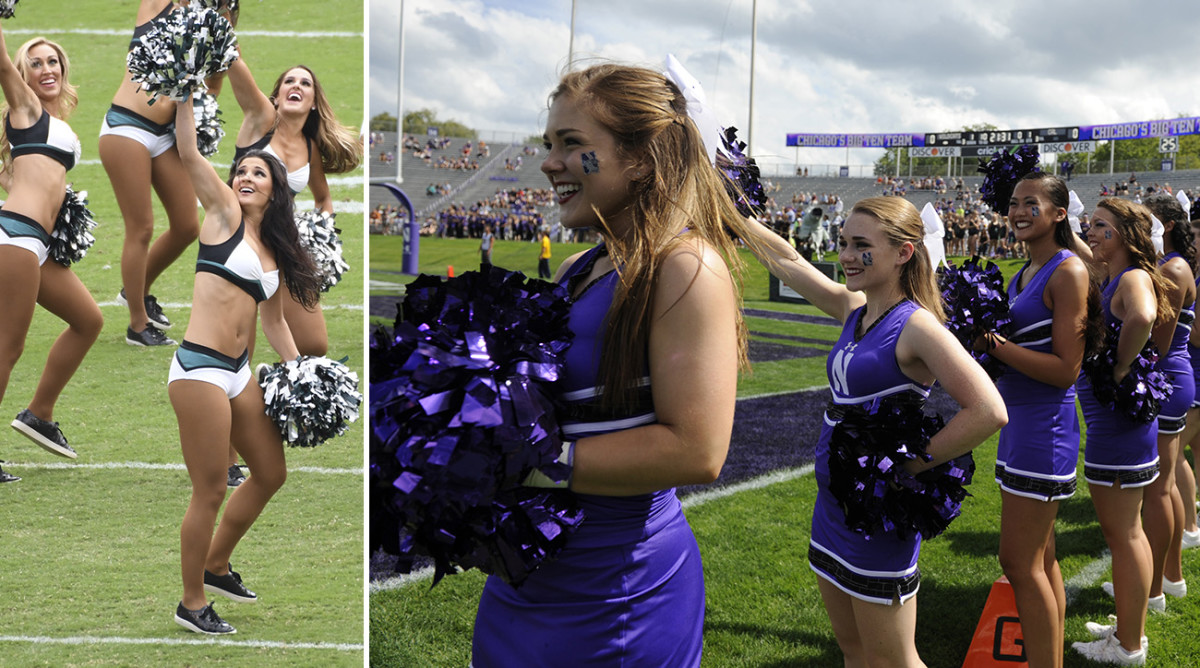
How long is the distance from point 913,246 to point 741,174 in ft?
1.50

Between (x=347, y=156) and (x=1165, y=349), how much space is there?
3.14m

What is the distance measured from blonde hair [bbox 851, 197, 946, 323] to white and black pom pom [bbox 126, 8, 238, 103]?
1917 mm

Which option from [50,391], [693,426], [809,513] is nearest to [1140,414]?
[809,513]

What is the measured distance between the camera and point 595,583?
130 cm

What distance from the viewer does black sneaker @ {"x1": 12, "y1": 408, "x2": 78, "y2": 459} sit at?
2836mm

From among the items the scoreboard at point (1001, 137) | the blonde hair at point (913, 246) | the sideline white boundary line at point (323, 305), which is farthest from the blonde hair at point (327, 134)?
the scoreboard at point (1001, 137)

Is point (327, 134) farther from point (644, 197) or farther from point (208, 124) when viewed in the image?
point (644, 197)

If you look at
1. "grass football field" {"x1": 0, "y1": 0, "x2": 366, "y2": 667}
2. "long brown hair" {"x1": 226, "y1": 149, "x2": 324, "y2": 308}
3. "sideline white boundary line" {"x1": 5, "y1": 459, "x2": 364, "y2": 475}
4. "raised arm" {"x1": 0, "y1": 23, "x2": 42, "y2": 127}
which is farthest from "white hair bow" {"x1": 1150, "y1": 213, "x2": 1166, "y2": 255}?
"raised arm" {"x1": 0, "y1": 23, "x2": 42, "y2": 127}

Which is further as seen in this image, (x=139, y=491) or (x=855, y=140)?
(x=855, y=140)

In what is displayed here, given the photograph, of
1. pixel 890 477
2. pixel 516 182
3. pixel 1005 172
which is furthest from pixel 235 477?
pixel 516 182

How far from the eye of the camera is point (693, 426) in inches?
46.8

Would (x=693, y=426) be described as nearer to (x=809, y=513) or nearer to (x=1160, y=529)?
(x=1160, y=529)

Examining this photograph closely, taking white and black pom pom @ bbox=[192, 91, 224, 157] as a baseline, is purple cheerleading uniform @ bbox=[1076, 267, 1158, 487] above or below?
below

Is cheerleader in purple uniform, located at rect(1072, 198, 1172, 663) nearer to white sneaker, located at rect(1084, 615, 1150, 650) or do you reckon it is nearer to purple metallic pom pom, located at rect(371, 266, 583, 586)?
white sneaker, located at rect(1084, 615, 1150, 650)
